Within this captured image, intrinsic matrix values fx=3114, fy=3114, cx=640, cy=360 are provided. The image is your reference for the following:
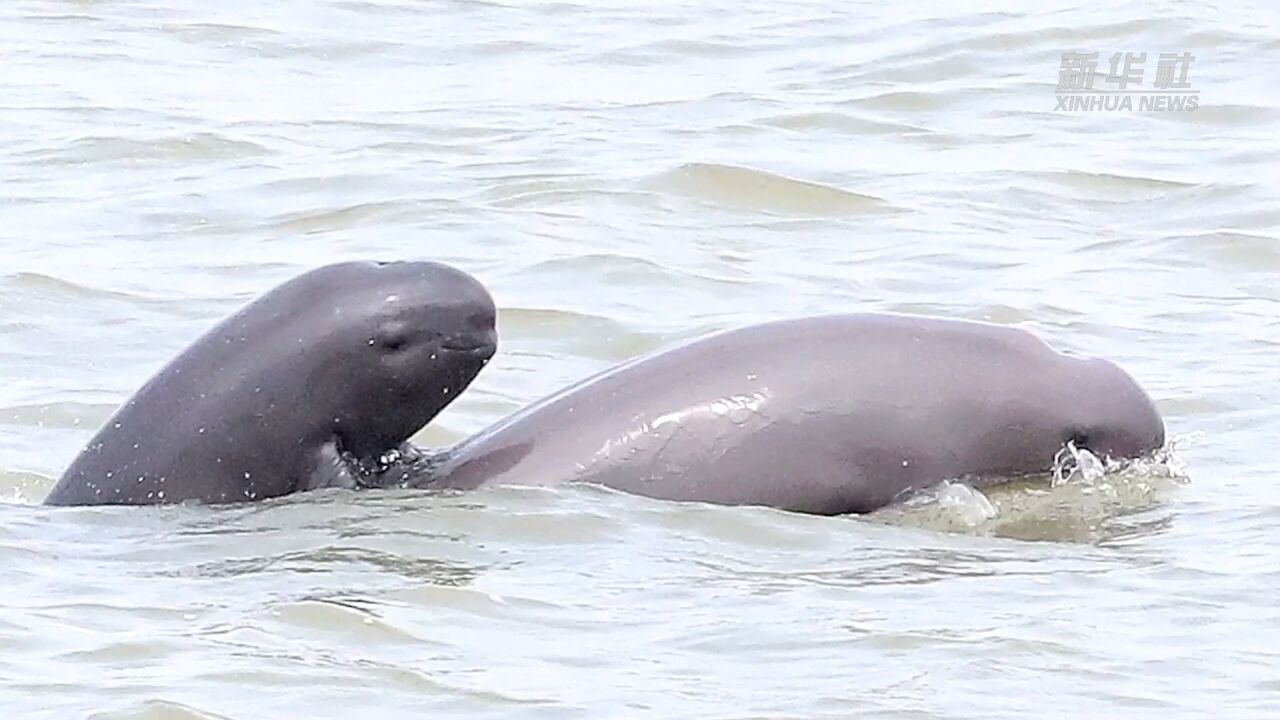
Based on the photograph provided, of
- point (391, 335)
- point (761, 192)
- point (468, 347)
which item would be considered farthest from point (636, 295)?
point (391, 335)

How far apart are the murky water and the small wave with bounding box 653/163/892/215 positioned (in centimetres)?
3

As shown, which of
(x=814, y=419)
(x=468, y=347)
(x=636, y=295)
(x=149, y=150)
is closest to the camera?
(x=814, y=419)

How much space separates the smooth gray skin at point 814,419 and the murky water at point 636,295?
0.12 metres

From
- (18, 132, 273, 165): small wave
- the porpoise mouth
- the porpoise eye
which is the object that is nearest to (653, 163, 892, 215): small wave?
(18, 132, 273, 165): small wave

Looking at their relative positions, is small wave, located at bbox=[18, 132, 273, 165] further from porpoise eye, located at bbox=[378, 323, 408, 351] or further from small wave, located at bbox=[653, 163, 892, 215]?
porpoise eye, located at bbox=[378, 323, 408, 351]

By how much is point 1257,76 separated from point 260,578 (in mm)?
10277

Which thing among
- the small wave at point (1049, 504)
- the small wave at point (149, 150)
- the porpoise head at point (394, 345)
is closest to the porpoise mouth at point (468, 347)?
the porpoise head at point (394, 345)

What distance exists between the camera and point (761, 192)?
44.4ft

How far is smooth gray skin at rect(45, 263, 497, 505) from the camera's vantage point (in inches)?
308

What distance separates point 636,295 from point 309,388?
12.5 feet

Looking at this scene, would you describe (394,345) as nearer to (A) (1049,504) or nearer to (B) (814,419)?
(B) (814,419)

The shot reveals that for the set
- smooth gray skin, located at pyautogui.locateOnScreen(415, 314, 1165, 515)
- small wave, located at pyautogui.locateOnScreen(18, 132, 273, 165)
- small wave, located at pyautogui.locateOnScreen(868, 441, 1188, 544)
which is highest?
smooth gray skin, located at pyautogui.locateOnScreen(415, 314, 1165, 515)

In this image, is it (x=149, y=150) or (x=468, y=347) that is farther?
(x=149, y=150)

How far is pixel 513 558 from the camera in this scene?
24.4 feet
